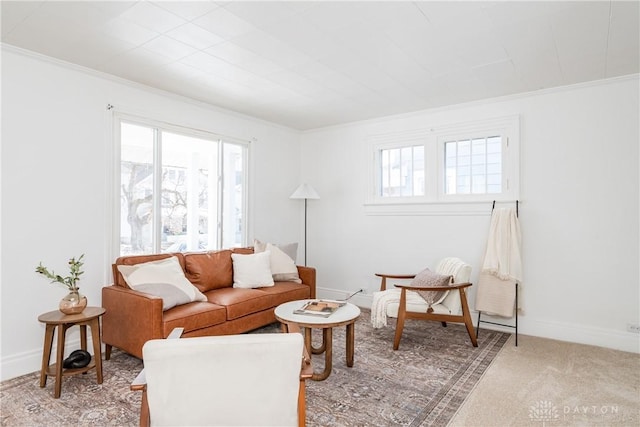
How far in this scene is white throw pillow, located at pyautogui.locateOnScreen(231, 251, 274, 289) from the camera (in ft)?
13.3

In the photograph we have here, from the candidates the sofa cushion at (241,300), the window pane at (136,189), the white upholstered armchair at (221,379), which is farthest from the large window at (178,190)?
the white upholstered armchair at (221,379)

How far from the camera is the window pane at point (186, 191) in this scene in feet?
13.3

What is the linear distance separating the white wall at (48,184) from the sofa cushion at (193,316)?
92cm

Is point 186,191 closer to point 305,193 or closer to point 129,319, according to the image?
point 305,193

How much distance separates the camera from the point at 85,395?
2.61 metres

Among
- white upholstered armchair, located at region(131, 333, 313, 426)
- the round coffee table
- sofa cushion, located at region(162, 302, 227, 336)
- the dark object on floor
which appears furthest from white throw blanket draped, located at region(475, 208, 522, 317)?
the dark object on floor

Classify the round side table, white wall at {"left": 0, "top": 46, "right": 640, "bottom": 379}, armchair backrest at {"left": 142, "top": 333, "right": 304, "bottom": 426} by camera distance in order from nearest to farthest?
1. armchair backrest at {"left": 142, "top": 333, "right": 304, "bottom": 426}
2. the round side table
3. white wall at {"left": 0, "top": 46, "right": 640, "bottom": 379}

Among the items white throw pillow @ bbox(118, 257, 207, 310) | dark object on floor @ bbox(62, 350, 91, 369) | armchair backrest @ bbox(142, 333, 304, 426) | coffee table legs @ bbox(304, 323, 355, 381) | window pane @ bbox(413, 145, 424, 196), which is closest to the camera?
armchair backrest @ bbox(142, 333, 304, 426)

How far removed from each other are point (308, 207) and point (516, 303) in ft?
10.0

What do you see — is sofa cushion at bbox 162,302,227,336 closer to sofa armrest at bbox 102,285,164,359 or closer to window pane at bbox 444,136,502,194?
sofa armrest at bbox 102,285,164,359

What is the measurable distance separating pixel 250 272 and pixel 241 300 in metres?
0.56

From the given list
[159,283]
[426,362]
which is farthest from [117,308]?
[426,362]

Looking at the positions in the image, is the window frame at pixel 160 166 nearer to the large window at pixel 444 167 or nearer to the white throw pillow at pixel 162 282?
the white throw pillow at pixel 162 282

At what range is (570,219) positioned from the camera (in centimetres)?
376
